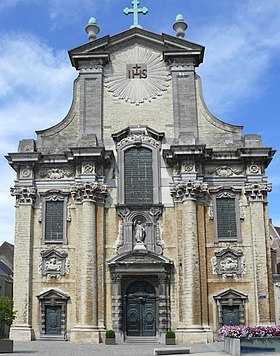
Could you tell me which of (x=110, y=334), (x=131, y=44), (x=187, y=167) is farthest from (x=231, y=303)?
(x=131, y=44)

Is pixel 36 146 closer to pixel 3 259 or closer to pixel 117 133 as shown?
pixel 117 133

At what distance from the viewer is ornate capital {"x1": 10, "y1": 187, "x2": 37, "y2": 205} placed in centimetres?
2612

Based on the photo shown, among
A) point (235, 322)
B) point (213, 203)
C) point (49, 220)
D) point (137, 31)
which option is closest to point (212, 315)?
point (235, 322)

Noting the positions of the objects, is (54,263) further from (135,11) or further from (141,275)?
(135,11)

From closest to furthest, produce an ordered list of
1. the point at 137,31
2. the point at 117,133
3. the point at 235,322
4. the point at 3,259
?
the point at 235,322 < the point at 117,133 < the point at 137,31 < the point at 3,259

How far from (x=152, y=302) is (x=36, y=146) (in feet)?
30.0

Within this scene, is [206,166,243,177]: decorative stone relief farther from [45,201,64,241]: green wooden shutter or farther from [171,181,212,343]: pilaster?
[45,201,64,241]: green wooden shutter

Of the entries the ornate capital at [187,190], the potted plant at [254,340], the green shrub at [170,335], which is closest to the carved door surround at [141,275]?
the green shrub at [170,335]

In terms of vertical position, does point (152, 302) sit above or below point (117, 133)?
below

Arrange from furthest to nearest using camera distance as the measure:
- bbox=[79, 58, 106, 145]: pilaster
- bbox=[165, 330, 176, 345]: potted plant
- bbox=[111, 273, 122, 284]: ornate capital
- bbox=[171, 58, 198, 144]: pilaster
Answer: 1. bbox=[79, 58, 106, 145]: pilaster
2. bbox=[171, 58, 198, 144]: pilaster
3. bbox=[111, 273, 122, 284]: ornate capital
4. bbox=[165, 330, 176, 345]: potted plant

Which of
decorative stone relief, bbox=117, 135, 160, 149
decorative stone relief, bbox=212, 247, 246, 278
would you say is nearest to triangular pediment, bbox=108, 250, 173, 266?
decorative stone relief, bbox=212, 247, 246, 278

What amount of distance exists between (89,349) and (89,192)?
7.26 metres

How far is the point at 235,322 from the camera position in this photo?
24766mm

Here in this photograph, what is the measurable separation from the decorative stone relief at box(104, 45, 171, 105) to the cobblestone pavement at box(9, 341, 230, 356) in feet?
38.1
